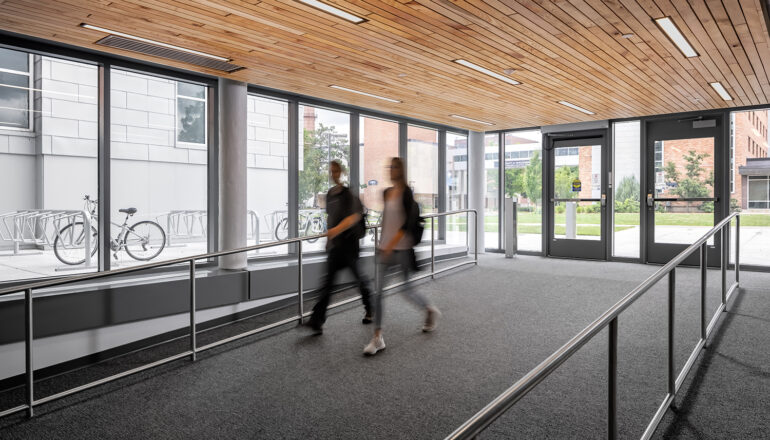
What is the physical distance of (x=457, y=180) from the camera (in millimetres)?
10008

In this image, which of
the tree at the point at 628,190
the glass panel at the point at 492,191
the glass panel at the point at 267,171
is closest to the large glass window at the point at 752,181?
the tree at the point at 628,190

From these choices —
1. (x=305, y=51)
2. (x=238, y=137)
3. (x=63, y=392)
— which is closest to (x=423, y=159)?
(x=238, y=137)

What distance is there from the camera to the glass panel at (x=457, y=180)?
32.2 feet

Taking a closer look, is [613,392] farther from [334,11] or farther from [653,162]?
[653,162]

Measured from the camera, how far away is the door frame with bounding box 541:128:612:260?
8.91 metres

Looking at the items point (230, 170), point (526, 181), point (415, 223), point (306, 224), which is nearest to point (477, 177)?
point (526, 181)

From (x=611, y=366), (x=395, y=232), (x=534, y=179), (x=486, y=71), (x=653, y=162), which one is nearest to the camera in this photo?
(x=611, y=366)

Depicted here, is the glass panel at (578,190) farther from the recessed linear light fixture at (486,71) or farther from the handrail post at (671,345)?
the handrail post at (671,345)

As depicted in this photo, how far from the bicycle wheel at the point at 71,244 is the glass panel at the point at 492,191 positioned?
7044 millimetres

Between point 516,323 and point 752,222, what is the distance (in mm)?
4848

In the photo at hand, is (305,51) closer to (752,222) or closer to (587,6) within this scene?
(587,6)

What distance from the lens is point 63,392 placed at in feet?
10.1

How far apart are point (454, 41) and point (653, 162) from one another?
569cm

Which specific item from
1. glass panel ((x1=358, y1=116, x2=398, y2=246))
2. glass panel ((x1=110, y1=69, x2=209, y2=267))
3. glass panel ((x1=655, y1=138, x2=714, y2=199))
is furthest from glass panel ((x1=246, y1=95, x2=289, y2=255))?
glass panel ((x1=655, y1=138, x2=714, y2=199))
